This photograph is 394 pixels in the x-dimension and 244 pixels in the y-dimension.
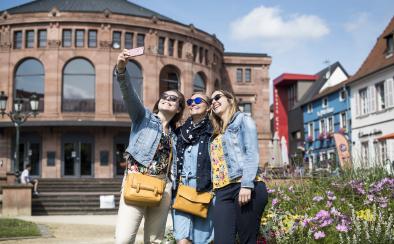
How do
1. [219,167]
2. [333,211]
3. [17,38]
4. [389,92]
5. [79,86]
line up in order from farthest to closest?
[17,38]
[79,86]
[389,92]
[333,211]
[219,167]

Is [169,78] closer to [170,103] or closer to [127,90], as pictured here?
[170,103]

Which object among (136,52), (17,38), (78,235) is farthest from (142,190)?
(17,38)

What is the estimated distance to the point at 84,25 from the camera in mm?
37406

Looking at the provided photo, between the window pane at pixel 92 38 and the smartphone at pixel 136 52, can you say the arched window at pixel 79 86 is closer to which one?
the window pane at pixel 92 38

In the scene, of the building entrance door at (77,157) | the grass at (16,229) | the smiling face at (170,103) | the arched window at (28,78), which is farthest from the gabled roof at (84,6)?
the smiling face at (170,103)

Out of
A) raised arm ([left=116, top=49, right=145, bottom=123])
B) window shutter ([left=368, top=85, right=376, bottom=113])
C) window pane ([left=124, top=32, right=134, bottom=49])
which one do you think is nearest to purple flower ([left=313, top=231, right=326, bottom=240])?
raised arm ([left=116, top=49, right=145, bottom=123])

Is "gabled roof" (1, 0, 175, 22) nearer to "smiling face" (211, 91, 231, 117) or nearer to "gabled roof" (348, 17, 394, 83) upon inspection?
"gabled roof" (348, 17, 394, 83)

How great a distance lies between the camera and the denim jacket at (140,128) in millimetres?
4836

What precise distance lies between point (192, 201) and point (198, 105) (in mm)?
974

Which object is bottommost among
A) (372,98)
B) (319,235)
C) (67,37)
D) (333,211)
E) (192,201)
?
(319,235)

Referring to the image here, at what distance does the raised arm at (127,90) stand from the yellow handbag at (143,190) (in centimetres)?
60

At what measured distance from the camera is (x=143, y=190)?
4.78 m

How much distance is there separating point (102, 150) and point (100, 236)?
2530 cm

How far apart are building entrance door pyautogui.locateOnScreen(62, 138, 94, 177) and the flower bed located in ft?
92.4
